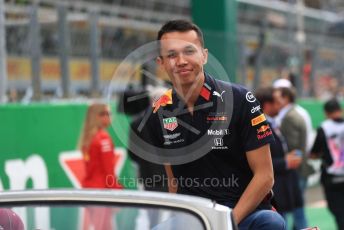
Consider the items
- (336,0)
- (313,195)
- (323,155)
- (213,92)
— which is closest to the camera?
(213,92)

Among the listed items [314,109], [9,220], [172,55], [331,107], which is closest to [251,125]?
[172,55]

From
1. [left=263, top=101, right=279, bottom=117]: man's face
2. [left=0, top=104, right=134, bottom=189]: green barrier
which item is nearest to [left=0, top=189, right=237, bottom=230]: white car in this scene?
[left=0, top=104, right=134, bottom=189]: green barrier

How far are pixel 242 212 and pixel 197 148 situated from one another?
0.41 m

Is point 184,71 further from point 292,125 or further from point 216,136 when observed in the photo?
point 292,125

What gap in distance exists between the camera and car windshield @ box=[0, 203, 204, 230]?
3.15m

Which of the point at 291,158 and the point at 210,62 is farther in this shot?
the point at 291,158

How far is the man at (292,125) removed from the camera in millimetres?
9320

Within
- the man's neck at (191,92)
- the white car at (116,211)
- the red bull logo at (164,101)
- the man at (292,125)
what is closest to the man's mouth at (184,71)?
the man's neck at (191,92)

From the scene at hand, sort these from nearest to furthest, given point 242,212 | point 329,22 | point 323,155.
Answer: point 242,212 < point 323,155 < point 329,22

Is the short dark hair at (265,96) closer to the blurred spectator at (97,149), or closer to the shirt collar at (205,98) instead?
the blurred spectator at (97,149)

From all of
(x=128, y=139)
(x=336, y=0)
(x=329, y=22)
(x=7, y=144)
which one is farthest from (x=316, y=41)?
(x=128, y=139)

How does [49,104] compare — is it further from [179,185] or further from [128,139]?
[179,185]

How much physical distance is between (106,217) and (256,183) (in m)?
1.29

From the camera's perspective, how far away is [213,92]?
175 inches
